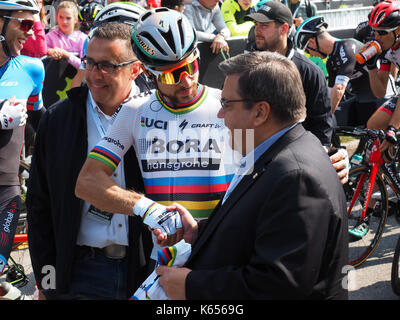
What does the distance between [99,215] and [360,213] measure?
3491mm

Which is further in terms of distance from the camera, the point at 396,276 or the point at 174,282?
the point at 396,276

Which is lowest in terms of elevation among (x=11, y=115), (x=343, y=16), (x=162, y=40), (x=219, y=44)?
(x=11, y=115)

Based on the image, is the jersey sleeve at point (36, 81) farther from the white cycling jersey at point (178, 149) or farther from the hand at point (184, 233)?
the hand at point (184, 233)

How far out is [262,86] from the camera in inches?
83.3

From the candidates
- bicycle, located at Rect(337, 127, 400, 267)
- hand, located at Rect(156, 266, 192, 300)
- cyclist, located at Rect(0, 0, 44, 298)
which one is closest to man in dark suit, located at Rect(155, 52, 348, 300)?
hand, located at Rect(156, 266, 192, 300)

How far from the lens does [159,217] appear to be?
2490 mm

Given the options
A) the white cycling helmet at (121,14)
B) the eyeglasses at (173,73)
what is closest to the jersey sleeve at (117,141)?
the eyeglasses at (173,73)

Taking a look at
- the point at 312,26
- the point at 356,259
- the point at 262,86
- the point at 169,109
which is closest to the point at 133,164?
the point at 169,109

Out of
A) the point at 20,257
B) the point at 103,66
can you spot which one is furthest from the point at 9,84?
the point at 20,257

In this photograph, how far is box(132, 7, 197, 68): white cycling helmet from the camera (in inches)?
106

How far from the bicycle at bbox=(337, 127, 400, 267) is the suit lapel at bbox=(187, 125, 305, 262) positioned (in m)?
3.62

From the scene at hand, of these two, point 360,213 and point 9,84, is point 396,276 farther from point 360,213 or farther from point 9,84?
point 9,84

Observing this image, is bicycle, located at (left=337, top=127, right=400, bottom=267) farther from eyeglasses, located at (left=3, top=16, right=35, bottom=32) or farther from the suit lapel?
the suit lapel

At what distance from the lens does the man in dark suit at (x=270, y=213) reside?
1839mm
